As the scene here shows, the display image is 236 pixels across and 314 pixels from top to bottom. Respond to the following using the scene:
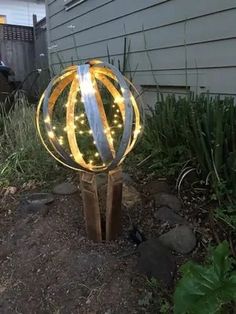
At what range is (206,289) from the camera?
156 centimetres

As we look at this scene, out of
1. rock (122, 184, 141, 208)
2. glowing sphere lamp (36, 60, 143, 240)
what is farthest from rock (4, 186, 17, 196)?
glowing sphere lamp (36, 60, 143, 240)

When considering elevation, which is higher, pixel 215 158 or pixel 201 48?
pixel 201 48

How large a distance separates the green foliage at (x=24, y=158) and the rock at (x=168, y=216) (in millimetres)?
1120

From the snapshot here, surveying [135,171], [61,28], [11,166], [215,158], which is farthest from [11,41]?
[215,158]

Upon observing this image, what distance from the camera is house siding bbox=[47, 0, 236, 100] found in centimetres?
348

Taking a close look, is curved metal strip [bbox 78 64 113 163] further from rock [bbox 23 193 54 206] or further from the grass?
rock [bbox 23 193 54 206]

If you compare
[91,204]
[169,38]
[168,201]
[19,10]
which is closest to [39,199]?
[91,204]

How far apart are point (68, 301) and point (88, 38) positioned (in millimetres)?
4845

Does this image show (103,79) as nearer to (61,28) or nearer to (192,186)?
(192,186)

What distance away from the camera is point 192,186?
9.59 ft

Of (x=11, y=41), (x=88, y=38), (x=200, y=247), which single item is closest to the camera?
(x=200, y=247)

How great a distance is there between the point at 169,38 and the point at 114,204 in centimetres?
234

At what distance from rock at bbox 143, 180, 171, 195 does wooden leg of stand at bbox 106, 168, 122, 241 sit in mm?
504

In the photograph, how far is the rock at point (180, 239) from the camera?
2420mm
